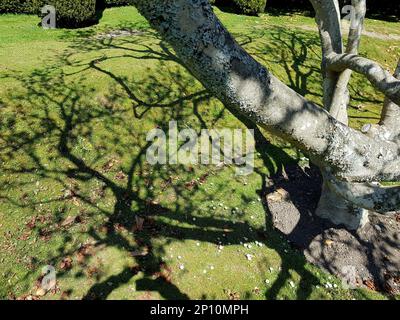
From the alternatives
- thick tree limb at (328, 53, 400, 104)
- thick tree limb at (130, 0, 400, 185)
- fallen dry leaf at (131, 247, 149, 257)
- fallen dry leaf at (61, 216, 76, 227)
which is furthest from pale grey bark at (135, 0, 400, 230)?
fallen dry leaf at (61, 216, 76, 227)

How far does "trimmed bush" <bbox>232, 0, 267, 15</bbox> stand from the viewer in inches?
642

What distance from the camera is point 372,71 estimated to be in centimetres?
427

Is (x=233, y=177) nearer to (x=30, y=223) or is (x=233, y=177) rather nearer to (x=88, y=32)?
(x=30, y=223)

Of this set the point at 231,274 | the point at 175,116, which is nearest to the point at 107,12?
the point at 175,116

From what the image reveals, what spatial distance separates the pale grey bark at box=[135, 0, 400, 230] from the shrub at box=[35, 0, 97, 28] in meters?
12.8

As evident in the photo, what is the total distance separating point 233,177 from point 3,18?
492 inches

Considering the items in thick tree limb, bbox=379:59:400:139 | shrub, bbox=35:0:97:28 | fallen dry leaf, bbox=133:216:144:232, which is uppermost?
thick tree limb, bbox=379:59:400:139

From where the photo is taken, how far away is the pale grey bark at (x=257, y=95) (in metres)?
1.93

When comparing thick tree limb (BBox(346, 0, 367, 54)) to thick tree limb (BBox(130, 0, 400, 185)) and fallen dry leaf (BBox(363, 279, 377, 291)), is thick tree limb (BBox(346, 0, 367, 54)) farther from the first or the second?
fallen dry leaf (BBox(363, 279, 377, 291))

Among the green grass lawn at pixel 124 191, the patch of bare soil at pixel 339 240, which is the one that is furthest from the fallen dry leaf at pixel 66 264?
the patch of bare soil at pixel 339 240

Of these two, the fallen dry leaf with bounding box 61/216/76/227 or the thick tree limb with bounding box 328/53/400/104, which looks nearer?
the thick tree limb with bounding box 328/53/400/104

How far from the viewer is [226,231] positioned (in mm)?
6301

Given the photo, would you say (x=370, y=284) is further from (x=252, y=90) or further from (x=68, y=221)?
(x=68, y=221)

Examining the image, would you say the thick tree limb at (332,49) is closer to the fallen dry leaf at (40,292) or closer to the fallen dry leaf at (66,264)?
the fallen dry leaf at (66,264)
